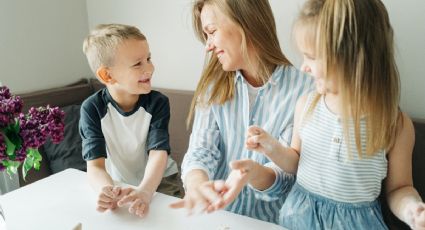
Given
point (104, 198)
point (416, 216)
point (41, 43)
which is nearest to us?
point (416, 216)

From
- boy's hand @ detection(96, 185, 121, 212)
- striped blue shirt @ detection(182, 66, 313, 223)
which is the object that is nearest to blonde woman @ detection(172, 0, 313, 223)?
striped blue shirt @ detection(182, 66, 313, 223)

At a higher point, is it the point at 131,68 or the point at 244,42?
the point at 244,42

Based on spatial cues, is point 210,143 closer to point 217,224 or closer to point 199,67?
point 217,224

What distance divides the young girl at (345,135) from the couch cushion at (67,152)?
1.34 m

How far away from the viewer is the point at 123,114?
50.4 inches

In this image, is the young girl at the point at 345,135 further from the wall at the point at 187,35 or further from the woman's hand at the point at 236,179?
the wall at the point at 187,35

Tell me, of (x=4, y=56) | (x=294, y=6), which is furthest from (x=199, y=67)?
(x=4, y=56)

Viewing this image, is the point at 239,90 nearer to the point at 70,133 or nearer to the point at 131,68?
the point at 131,68

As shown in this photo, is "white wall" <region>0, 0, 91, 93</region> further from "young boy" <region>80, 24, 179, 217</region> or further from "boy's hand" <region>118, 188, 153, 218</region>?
"boy's hand" <region>118, 188, 153, 218</region>

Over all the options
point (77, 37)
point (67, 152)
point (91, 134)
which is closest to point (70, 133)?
point (67, 152)

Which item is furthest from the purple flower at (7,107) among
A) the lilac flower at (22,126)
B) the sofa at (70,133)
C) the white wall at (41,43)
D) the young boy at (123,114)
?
the white wall at (41,43)

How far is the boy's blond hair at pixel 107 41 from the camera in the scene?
1229 millimetres

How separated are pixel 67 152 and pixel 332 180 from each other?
157 cm

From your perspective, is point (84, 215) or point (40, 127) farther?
point (84, 215)
